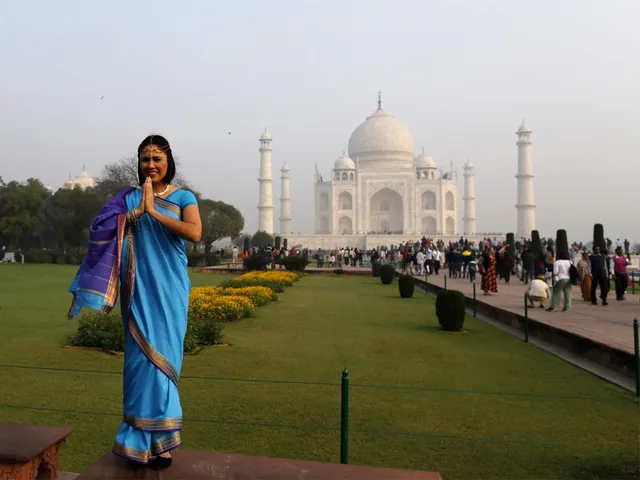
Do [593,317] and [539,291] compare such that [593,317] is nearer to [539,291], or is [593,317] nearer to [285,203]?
[539,291]

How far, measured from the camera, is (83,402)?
4.70m

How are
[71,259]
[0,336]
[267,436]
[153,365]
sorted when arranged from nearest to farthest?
[153,365]
[267,436]
[0,336]
[71,259]

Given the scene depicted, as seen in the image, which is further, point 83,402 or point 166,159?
point 83,402

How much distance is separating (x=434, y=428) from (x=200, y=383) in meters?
2.19

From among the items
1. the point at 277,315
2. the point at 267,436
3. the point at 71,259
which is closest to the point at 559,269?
the point at 277,315

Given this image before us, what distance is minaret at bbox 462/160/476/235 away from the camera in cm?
5622

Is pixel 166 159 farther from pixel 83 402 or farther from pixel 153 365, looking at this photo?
pixel 83 402

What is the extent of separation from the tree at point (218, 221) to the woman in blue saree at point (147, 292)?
1328 inches

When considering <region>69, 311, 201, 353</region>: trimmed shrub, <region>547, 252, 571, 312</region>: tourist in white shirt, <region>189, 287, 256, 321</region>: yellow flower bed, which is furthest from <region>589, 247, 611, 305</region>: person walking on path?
<region>69, 311, 201, 353</region>: trimmed shrub

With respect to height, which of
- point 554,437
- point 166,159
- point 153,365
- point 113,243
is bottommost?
point 554,437

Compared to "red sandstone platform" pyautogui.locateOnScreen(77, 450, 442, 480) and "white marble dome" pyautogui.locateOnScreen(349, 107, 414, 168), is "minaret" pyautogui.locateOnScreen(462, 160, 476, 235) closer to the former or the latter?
"white marble dome" pyautogui.locateOnScreen(349, 107, 414, 168)

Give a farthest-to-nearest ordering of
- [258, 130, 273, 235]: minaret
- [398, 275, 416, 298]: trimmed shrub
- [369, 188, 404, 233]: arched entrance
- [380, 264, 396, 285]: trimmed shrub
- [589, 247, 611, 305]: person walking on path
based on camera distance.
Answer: [369, 188, 404, 233]: arched entrance → [258, 130, 273, 235]: minaret → [380, 264, 396, 285]: trimmed shrub → [398, 275, 416, 298]: trimmed shrub → [589, 247, 611, 305]: person walking on path

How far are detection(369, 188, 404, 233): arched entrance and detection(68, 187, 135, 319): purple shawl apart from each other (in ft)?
181

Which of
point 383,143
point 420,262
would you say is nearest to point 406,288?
point 420,262
